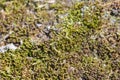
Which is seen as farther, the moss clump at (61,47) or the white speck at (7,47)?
the white speck at (7,47)

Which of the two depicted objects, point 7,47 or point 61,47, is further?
point 7,47

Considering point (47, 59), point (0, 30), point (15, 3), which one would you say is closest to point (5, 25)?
point (0, 30)

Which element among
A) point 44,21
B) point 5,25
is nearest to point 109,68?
point 44,21

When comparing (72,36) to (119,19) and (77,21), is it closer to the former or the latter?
(77,21)

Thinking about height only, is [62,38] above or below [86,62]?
above

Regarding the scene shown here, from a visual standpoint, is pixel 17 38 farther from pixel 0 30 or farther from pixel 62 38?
pixel 62 38

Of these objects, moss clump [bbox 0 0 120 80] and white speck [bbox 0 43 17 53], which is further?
white speck [bbox 0 43 17 53]

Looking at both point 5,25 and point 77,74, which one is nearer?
point 77,74

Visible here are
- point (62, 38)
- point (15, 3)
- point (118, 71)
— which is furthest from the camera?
point (15, 3)

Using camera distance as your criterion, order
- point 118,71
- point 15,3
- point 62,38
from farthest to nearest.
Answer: point 15,3, point 62,38, point 118,71

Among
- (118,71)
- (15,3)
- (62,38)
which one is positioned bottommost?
(118,71)
